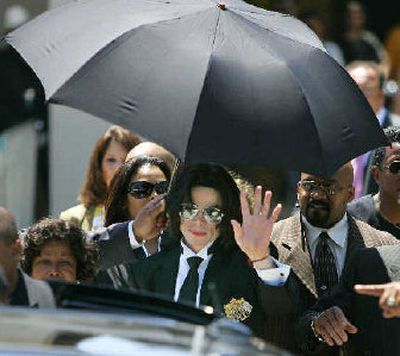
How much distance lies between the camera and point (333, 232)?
7312 mm

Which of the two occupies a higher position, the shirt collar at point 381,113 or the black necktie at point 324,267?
the shirt collar at point 381,113

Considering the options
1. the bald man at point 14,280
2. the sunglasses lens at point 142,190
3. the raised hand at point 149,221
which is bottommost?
the bald man at point 14,280

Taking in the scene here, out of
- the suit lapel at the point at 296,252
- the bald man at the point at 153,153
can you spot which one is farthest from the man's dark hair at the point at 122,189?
the suit lapel at the point at 296,252

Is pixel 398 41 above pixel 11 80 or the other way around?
above

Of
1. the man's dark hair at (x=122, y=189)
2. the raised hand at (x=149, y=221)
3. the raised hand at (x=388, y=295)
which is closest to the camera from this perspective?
the raised hand at (x=388, y=295)

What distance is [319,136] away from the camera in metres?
6.36

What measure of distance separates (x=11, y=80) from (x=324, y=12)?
16.6 ft

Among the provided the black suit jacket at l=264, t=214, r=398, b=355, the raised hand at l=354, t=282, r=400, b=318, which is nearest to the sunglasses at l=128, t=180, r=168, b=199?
the black suit jacket at l=264, t=214, r=398, b=355

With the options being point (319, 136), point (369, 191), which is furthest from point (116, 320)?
point (369, 191)

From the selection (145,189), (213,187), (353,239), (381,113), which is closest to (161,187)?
(145,189)

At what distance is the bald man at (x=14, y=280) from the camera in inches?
193

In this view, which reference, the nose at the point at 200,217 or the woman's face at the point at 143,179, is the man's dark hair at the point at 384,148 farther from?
the nose at the point at 200,217

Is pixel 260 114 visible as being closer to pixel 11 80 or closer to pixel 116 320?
pixel 116 320

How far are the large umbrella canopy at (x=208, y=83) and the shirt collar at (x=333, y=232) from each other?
78 centimetres
